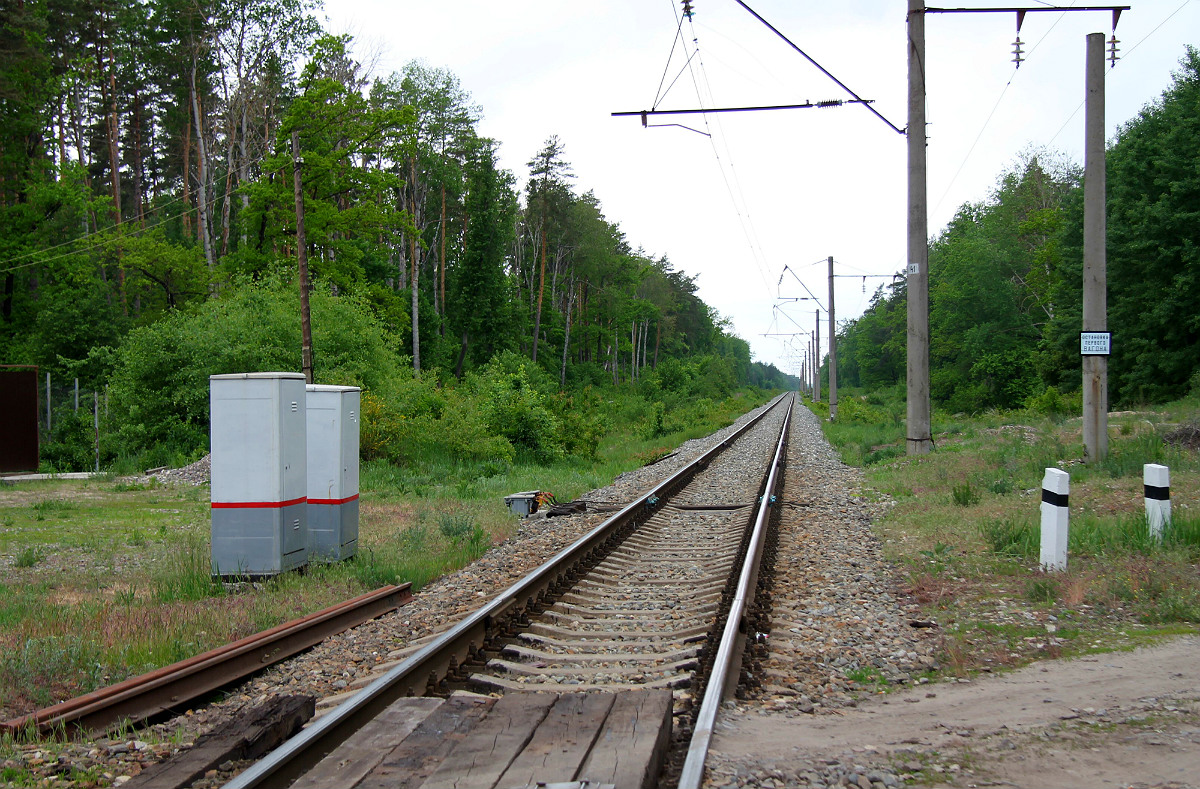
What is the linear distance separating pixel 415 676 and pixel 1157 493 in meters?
7.25

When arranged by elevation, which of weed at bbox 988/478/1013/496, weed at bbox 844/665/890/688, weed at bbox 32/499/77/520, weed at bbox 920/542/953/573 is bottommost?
weed at bbox 32/499/77/520

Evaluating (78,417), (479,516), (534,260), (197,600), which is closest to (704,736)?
(197,600)

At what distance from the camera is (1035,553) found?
8531mm

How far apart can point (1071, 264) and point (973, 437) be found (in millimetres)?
18631

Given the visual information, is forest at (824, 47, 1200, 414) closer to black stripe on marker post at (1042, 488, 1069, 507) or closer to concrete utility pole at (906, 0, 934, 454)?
concrete utility pole at (906, 0, 934, 454)

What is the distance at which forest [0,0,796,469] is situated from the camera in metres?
25.1

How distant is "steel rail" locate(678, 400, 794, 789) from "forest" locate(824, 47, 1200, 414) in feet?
90.4

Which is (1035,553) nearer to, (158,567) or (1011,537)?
(1011,537)

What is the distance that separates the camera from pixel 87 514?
50.7 feet

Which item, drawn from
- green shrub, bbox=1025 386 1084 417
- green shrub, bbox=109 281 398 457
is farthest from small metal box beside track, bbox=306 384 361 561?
green shrub, bbox=1025 386 1084 417

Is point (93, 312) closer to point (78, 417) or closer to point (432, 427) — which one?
point (78, 417)

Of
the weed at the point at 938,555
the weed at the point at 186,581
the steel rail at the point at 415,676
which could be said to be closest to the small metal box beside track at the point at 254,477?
the weed at the point at 186,581

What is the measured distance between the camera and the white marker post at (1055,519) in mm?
7793

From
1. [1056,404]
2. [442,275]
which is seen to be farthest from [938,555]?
[442,275]
